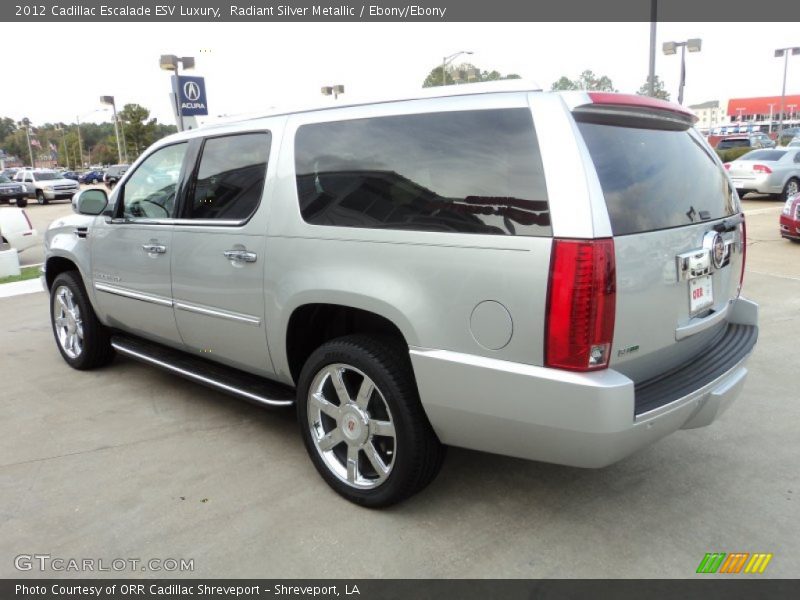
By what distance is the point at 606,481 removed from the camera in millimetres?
3162

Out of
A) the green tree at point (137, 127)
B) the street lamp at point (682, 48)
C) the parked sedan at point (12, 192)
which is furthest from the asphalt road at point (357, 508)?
the green tree at point (137, 127)

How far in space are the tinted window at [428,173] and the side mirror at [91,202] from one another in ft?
7.44

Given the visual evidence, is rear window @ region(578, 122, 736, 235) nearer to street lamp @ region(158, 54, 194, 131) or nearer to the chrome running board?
the chrome running board

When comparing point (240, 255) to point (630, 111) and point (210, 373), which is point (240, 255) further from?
point (630, 111)

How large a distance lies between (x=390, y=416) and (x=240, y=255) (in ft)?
4.11

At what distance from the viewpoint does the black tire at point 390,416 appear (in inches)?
106

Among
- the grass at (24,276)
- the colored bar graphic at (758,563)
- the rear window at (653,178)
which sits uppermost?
the rear window at (653,178)

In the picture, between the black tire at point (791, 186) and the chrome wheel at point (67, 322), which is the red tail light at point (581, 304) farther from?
the black tire at point (791, 186)

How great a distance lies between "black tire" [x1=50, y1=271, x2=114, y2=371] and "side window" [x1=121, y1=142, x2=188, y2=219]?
0.89 m

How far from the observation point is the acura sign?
11.4m
